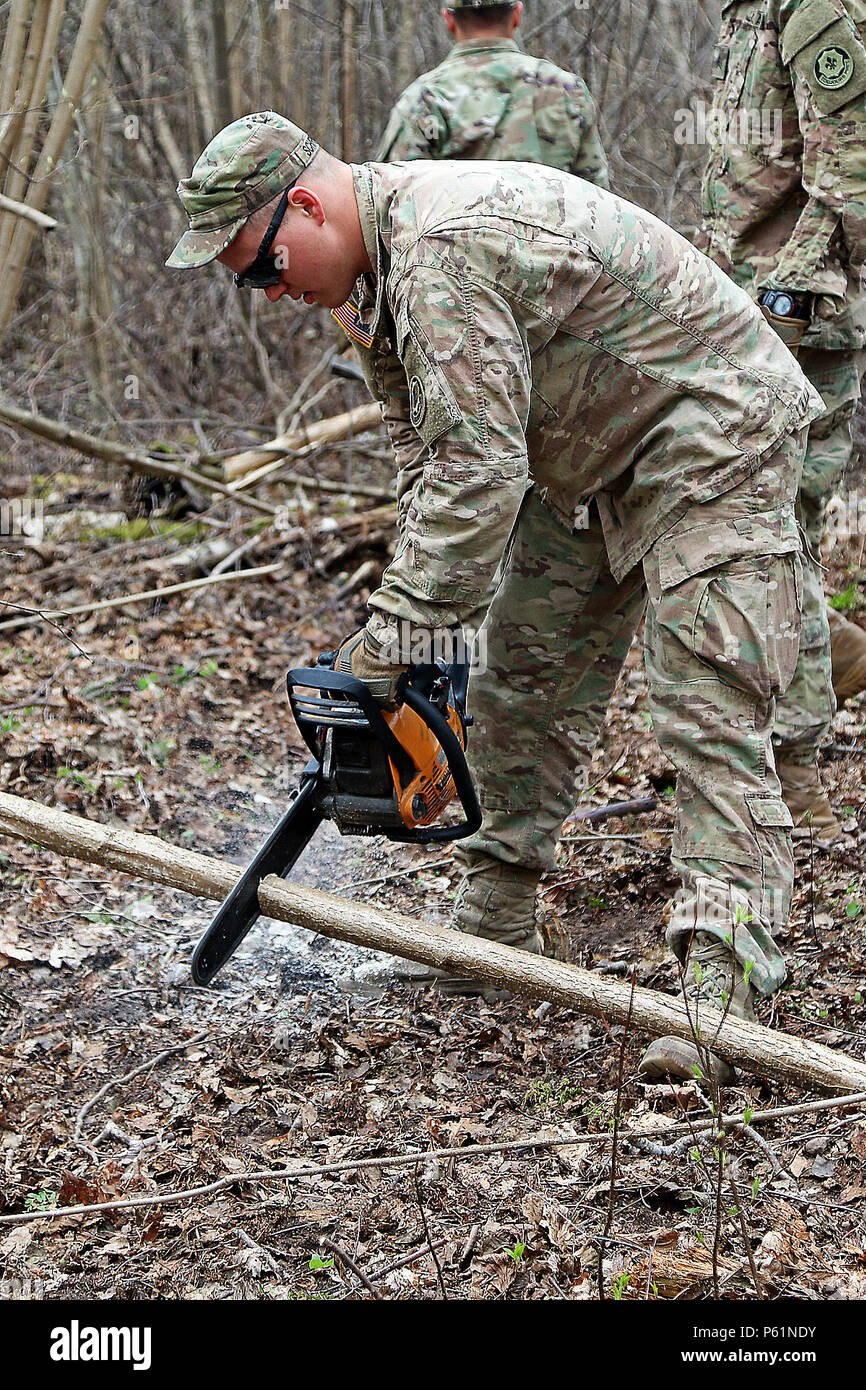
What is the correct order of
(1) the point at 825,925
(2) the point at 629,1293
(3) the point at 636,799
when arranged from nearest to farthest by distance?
(2) the point at 629,1293 → (1) the point at 825,925 → (3) the point at 636,799

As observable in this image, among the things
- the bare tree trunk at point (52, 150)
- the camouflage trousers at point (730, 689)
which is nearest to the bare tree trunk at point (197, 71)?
the bare tree trunk at point (52, 150)

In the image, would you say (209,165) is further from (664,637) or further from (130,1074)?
(130,1074)

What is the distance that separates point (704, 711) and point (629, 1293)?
4.67ft

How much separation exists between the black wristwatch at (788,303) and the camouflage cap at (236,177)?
6.41 ft

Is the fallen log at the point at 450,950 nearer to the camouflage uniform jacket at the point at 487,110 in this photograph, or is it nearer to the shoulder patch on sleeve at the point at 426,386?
the shoulder patch on sleeve at the point at 426,386

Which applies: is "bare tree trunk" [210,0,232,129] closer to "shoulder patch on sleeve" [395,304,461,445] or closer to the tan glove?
"shoulder patch on sleeve" [395,304,461,445]

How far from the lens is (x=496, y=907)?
161 inches

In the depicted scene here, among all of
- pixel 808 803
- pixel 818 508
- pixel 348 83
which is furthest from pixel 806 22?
pixel 348 83

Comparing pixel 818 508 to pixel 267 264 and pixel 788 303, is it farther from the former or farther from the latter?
pixel 267 264

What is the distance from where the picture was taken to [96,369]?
923 centimetres

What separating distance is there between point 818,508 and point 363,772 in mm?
2237
